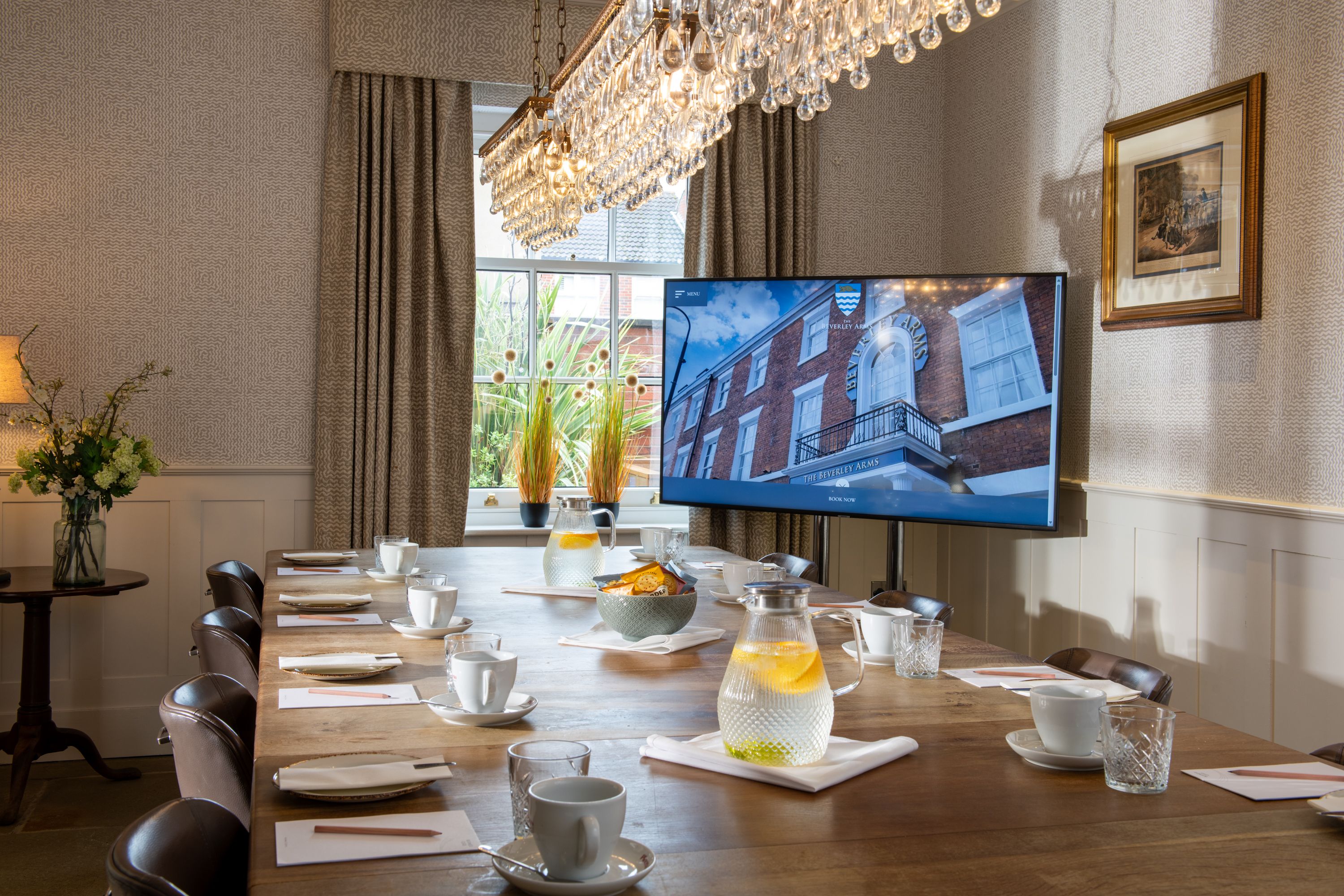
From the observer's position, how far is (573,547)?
268 cm

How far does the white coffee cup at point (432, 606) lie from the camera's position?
214 centimetres

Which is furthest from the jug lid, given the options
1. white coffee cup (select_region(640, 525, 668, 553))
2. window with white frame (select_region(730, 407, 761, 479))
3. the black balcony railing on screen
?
window with white frame (select_region(730, 407, 761, 479))

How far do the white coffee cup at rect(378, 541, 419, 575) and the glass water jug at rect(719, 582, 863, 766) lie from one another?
177 cm

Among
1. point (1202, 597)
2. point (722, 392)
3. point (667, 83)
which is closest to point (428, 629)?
point (667, 83)

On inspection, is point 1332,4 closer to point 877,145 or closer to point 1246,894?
point 877,145

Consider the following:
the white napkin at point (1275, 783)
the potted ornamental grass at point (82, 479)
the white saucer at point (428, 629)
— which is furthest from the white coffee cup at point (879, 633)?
the potted ornamental grass at point (82, 479)

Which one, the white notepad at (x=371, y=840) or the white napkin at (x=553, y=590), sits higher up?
the white napkin at (x=553, y=590)

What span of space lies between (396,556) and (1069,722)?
1.97 meters

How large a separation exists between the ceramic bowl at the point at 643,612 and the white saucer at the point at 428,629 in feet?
1.00

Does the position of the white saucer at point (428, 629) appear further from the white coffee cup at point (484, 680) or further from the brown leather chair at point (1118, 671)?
the brown leather chair at point (1118, 671)

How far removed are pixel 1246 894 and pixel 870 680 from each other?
0.87 meters

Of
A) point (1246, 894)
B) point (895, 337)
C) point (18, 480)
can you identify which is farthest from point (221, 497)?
point (1246, 894)

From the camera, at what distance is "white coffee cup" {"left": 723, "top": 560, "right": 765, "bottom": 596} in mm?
2510

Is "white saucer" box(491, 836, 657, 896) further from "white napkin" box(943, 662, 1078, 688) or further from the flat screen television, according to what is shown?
the flat screen television
